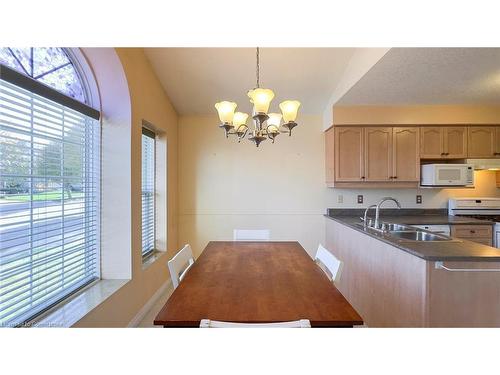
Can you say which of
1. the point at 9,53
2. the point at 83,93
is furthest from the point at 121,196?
the point at 9,53

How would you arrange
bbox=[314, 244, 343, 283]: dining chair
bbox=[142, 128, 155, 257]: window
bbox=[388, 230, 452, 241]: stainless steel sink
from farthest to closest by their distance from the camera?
1. bbox=[142, 128, 155, 257]: window
2. bbox=[388, 230, 452, 241]: stainless steel sink
3. bbox=[314, 244, 343, 283]: dining chair

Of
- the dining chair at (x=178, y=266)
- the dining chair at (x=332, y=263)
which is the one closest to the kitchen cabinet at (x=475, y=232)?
the dining chair at (x=332, y=263)

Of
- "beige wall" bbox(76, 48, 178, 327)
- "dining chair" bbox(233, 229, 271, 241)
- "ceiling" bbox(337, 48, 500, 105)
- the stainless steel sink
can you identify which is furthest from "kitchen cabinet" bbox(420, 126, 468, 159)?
"beige wall" bbox(76, 48, 178, 327)

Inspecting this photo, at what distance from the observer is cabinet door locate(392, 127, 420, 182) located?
10.3 ft

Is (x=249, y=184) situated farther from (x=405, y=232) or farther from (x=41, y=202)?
(x=41, y=202)

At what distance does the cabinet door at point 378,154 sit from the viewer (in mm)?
3150

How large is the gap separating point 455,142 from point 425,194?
78 cm

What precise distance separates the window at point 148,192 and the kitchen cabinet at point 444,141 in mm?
3451

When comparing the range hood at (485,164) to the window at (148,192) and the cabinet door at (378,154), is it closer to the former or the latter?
the cabinet door at (378,154)

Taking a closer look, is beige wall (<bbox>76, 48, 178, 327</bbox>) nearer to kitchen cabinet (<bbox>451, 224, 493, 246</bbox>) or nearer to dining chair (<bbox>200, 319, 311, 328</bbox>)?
dining chair (<bbox>200, 319, 311, 328</bbox>)

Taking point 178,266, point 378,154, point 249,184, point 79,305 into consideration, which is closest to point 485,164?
point 378,154

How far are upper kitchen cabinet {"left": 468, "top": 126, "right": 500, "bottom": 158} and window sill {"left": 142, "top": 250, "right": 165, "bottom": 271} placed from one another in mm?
4130
